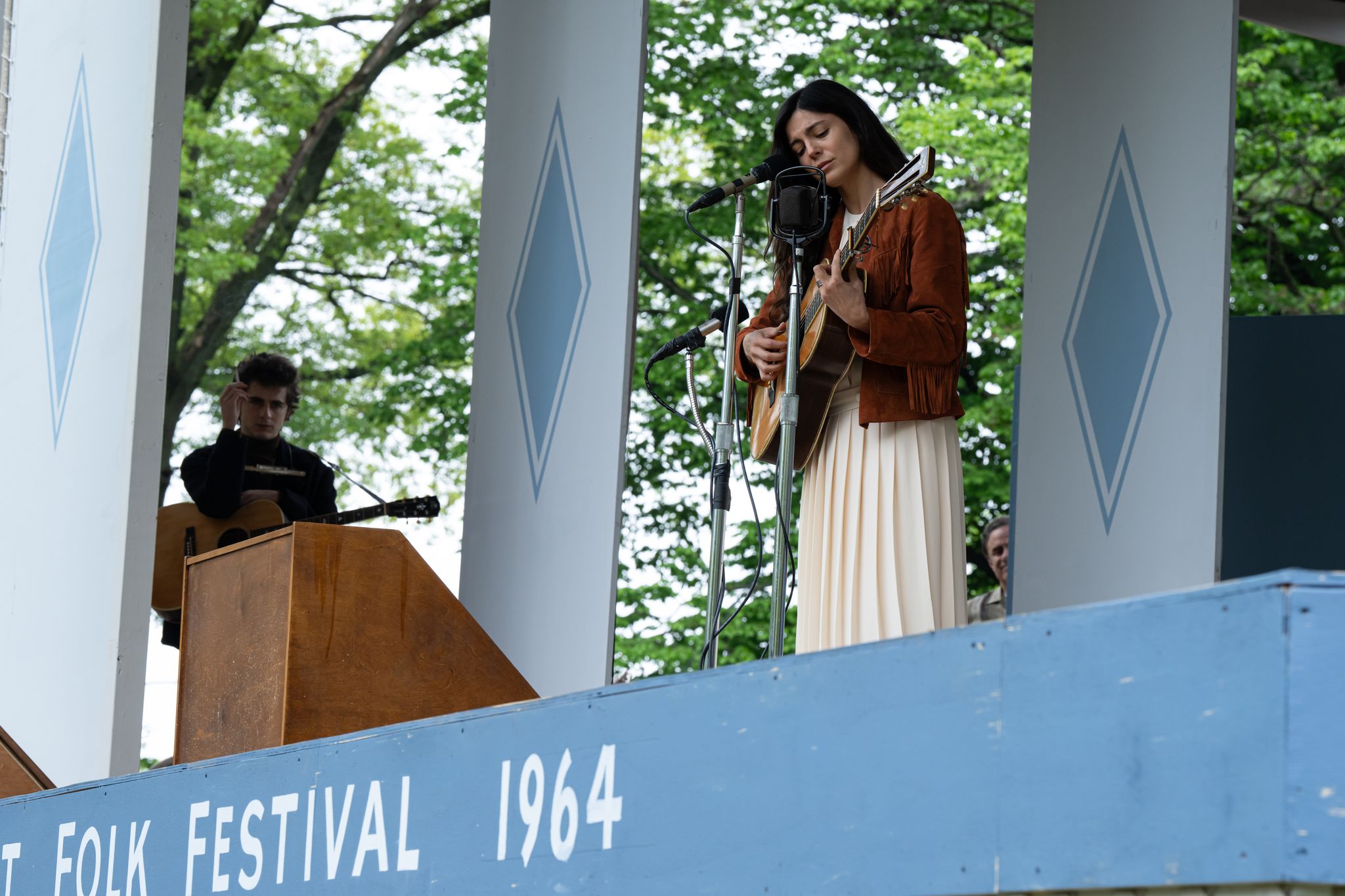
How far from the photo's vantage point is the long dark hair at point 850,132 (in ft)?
10.8

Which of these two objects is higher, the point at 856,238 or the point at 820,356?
the point at 856,238

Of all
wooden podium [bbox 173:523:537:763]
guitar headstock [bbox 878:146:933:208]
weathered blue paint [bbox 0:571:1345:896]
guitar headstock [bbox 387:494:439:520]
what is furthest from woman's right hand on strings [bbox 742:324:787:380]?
guitar headstock [bbox 387:494:439:520]

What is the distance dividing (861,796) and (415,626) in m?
1.44

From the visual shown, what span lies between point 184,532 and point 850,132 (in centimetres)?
264

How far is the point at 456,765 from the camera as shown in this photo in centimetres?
234

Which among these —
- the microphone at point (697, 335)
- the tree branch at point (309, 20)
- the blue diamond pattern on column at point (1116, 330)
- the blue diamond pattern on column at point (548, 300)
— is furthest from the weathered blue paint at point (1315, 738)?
the tree branch at point (309, 20)

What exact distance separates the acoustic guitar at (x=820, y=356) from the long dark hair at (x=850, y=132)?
65 millimetres

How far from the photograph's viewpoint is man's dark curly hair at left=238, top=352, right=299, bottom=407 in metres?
5.01

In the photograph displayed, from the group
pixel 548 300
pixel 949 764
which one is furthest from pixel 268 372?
pixel 949 764

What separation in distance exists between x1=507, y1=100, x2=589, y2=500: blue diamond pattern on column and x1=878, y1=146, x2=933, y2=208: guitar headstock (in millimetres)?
1266

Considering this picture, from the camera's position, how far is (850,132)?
331cm

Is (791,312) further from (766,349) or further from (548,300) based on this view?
(548,300)

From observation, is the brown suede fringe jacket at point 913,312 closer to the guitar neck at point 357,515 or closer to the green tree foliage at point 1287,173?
the guitar neck at point 357,515

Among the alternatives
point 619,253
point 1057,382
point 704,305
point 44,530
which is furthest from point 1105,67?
point 704,305
